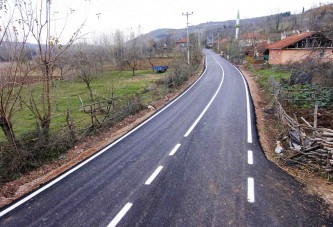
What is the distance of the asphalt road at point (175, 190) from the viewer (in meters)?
5.70

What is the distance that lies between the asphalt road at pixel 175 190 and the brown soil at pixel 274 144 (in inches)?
11.5

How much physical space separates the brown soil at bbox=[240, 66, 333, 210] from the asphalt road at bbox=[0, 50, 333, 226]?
292 millimetres

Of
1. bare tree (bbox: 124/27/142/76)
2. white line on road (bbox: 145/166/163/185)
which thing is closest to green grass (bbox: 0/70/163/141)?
white line on road (bbox: 145/166/163/185)

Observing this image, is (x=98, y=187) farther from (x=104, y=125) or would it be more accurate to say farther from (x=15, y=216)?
(x=104, y=125)

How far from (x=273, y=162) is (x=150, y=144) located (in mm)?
5016

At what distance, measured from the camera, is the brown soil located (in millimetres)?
6697

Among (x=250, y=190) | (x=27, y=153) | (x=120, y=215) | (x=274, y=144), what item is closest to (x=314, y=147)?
(x=274, y=144)

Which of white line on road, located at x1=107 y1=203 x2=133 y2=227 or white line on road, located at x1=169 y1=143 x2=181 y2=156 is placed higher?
white line on road, located at x1=169 y1=143 x2=181 y2=156

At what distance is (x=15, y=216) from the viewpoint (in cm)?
604

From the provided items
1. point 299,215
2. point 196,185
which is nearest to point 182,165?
point 196,185

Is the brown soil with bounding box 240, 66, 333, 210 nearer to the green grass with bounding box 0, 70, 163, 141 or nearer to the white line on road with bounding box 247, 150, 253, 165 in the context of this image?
the white line on road with bounding box 247, 150, 253, 165

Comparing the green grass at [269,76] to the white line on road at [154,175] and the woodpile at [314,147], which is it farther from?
the white line on road at [154,175]

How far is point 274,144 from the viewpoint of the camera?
32.7ft

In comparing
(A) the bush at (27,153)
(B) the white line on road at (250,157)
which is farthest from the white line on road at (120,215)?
(A) the bush at (27,153)
